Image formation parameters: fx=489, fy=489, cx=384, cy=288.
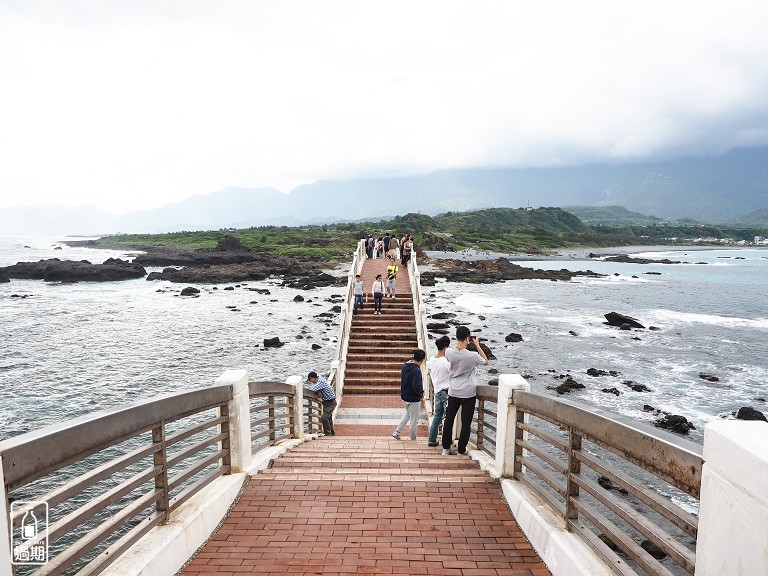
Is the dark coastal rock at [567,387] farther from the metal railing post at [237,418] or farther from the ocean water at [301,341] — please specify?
the metal railing post at [237,418]

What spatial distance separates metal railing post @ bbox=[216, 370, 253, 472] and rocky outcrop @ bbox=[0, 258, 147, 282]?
64.9 meters

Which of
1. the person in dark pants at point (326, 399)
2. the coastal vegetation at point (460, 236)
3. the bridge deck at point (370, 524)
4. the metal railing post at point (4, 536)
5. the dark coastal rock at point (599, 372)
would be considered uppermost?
the coastal vegetation at point (460, 236)

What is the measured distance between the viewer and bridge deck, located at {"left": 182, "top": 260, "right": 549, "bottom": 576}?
3830 mm

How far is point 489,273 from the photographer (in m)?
70.2

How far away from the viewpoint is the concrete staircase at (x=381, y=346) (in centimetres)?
1655

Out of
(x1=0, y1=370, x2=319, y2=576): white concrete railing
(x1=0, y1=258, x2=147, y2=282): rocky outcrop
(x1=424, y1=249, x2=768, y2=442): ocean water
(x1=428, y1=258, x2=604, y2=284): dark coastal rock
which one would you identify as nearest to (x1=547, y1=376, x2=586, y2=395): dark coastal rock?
(x1=424, y1=249, x2=768, y2=442): ocean water

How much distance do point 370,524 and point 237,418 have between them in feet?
6.35

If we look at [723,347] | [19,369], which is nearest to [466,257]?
[723,347]

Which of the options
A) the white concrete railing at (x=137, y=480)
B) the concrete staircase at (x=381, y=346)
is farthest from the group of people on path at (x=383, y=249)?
the white concrete railing at (x=137, y=480)

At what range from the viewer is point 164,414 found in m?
3.87

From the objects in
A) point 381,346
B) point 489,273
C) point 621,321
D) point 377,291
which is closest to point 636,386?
point 381,346

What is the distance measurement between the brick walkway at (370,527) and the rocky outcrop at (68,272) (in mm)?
65139

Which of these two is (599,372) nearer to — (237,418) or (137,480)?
(237,418)

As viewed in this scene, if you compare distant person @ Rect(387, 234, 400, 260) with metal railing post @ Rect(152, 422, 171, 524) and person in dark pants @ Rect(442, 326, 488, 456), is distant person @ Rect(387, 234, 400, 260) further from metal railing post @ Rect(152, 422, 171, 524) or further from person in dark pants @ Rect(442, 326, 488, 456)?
metal railing post @ Rect(152, 422, 171, 524)
